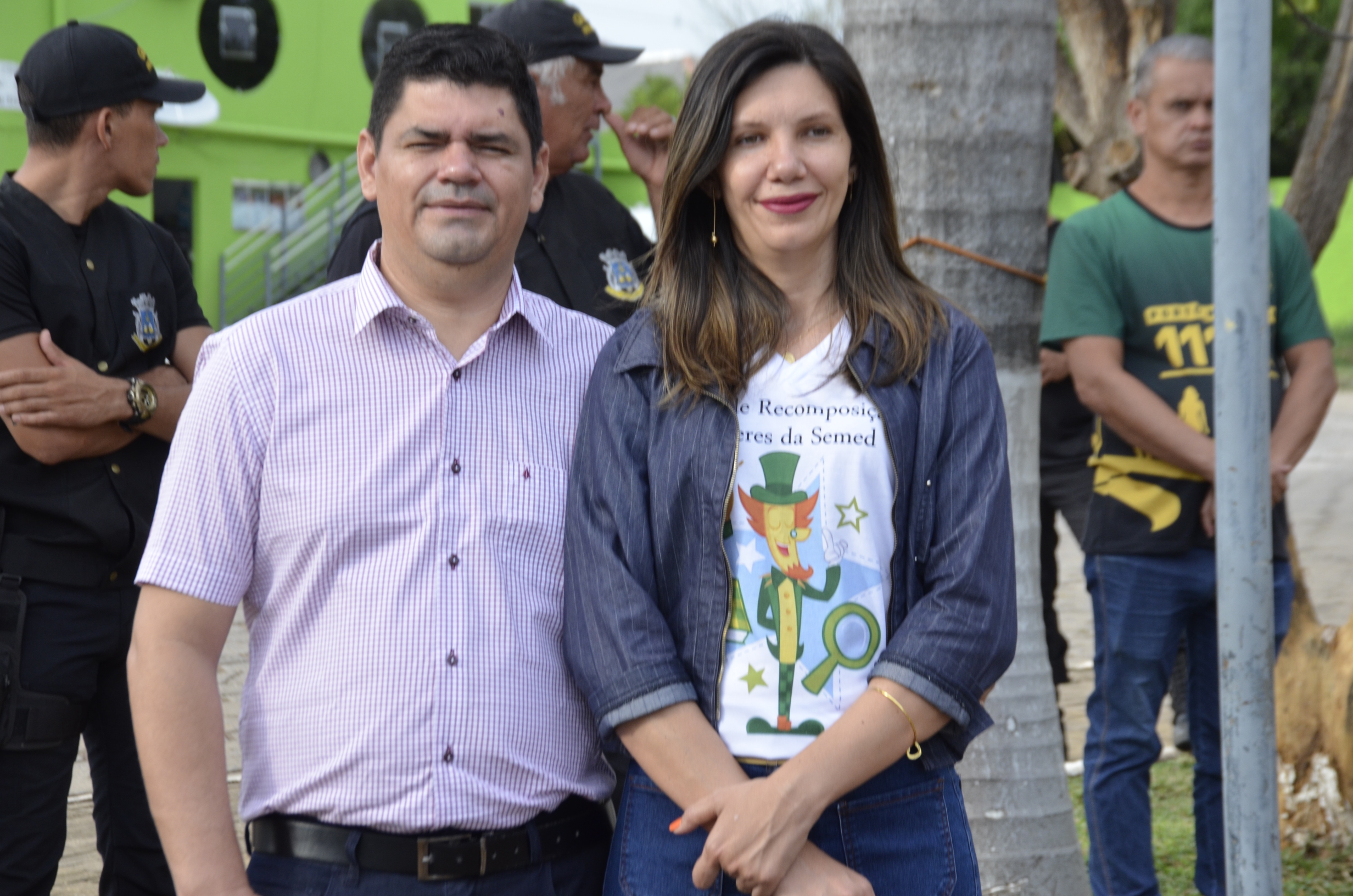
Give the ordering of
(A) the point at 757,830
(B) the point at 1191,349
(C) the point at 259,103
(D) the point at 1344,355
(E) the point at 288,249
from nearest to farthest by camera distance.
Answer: (A) the point at 757,830
(B) the point at 1191,349
(C) the point at 259,103
(E) the point at 288,249
(D) the point at 1344,355

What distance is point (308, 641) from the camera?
221 cm

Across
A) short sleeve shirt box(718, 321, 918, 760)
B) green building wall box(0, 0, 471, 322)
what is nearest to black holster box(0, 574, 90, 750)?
short sleeve shirt box(718, 321, 918, 760)

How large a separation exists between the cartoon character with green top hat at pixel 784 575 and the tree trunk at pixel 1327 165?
4594mm

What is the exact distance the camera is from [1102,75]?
809cm

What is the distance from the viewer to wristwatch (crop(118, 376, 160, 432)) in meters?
3.37

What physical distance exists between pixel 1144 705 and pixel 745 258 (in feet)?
7.38

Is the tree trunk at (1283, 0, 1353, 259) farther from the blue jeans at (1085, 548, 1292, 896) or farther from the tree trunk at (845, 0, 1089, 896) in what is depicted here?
the tree trunk at (845, 0, 1089, 896)

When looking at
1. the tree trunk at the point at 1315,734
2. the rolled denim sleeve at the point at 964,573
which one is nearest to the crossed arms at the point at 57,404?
the rolled denim sleeve at the point at 964,573

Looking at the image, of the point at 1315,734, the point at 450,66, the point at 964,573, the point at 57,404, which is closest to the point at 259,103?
the point at 57,404

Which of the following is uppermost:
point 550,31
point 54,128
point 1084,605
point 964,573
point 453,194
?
point 550,31

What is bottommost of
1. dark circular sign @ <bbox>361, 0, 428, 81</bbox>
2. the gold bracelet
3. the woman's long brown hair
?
the gold bracelet

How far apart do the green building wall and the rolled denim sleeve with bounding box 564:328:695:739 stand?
15.7 meters

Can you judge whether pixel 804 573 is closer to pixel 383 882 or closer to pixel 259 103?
pixel 383 882

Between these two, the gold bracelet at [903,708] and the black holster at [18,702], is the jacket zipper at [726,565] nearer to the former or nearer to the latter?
the gold bracelet at [903,708]
